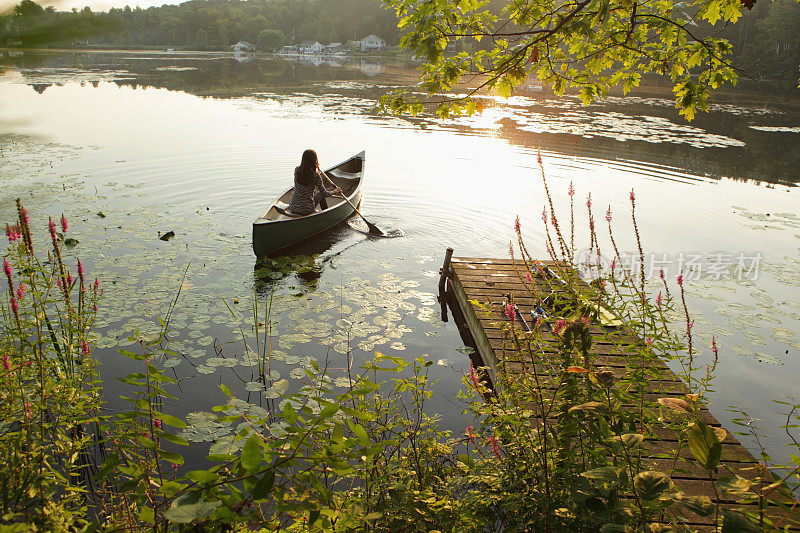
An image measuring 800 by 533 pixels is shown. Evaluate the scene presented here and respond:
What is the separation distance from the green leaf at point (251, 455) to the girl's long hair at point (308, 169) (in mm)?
8260

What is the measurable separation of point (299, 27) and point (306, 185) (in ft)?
500

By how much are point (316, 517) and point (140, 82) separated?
1542 inches

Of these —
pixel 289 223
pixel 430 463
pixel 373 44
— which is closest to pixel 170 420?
pixel 430 463

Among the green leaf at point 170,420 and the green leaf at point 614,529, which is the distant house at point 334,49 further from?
the green leaf at point 614,529

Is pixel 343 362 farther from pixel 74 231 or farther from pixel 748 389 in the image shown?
pixel 74 231

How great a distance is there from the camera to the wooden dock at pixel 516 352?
3162 mm

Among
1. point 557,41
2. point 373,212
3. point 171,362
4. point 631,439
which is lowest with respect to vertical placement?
point 171,362

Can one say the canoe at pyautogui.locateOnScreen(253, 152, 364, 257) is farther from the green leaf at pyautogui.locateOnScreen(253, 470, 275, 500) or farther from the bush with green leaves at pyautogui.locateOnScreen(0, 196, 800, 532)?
the green leaf at pyautogui.locateOnScreen(253, 470, 275, 500)

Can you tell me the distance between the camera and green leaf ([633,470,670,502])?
1.53 m

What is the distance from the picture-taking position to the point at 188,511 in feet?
4.70

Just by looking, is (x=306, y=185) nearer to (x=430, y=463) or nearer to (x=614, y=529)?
(x=430, y=463)

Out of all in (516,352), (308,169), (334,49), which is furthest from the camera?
(334,49)

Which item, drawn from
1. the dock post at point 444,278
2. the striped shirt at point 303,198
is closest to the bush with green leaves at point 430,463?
the dock post at point 444,278

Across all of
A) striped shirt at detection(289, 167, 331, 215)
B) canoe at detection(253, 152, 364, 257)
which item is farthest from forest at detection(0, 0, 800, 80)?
striped shirt at detection(289, 167, 331, 215)
